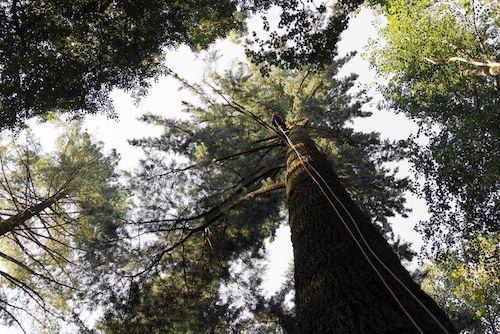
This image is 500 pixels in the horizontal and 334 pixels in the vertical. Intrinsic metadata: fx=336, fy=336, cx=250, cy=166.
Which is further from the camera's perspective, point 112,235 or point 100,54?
point 112,235

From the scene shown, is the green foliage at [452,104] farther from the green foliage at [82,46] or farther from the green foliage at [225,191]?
the green foliage at [82,46]

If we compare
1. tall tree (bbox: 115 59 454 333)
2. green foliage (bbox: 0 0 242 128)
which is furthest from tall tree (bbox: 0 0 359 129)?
tall tree (bbox: 115 59 454 333)

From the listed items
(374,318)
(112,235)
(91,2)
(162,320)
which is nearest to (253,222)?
(162,320)

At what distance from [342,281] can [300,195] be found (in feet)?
5.02

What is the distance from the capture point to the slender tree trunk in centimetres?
189

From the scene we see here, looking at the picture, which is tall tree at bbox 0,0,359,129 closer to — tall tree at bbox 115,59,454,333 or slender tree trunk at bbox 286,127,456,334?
tall tree at bbox 115,59,454,333

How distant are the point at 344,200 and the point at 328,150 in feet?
23.5

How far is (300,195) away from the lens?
3.76 meters

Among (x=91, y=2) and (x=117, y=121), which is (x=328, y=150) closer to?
(x=117, y=121)

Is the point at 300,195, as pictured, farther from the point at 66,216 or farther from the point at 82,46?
the point at 66,216

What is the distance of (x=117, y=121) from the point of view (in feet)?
24.6

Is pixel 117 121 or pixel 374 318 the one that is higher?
pixel 117 121

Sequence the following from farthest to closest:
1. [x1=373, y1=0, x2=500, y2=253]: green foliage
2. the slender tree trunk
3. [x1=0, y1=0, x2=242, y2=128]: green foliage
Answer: [x1=373, y1=0, x2=500, y2=253]: green foliage < [x1=0, y1=0, x2=242, y2=128]: green foliage < the slender tree trunk

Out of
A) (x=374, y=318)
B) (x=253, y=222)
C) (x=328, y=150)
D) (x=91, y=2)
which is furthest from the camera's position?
(x=328, y=150)
